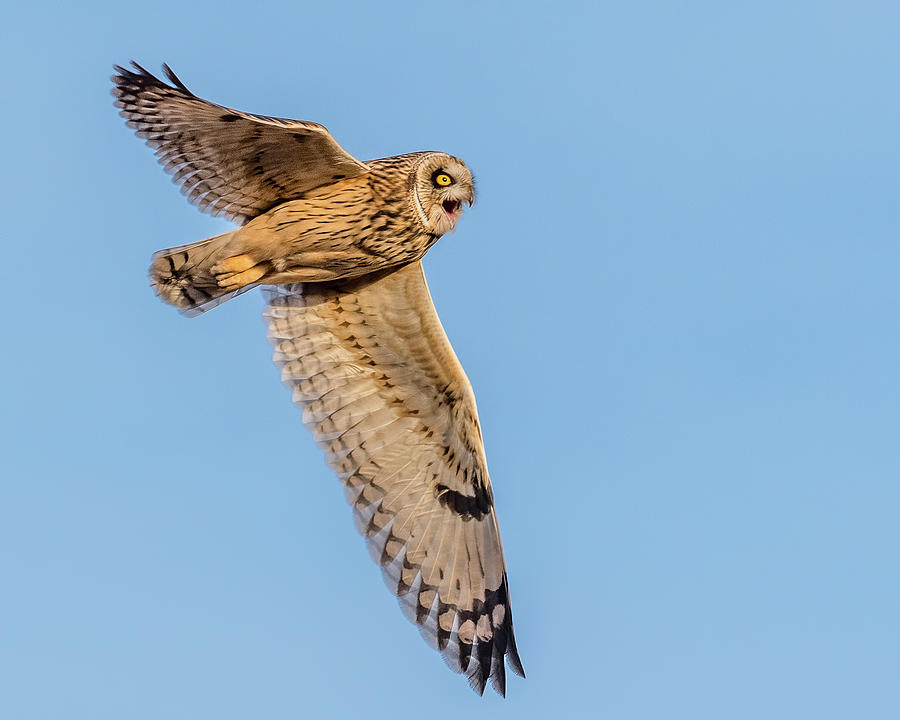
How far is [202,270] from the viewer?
24.4ft

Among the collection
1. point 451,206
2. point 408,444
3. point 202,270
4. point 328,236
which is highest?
point 451,206

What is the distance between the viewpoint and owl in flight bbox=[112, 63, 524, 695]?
7344 mm

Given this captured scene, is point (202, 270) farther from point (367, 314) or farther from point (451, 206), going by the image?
point (451, 206)

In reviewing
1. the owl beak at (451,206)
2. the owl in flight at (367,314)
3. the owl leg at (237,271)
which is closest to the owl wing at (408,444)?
the owl in flight at (367,314)

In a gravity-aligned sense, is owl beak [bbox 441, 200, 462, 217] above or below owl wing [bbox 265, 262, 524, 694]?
above

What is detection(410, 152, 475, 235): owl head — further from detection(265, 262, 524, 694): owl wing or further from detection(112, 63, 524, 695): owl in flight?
detection(265, 262, 524, 694): owl wing

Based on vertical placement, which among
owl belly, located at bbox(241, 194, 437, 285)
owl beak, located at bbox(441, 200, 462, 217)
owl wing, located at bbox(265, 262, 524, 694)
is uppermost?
owl beak, located at bbox(441, 200, 462, 217)

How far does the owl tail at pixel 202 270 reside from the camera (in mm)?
7406

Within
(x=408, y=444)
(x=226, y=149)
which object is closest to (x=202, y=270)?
(x=226, y=149)

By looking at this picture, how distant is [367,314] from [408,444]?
0.98 meters

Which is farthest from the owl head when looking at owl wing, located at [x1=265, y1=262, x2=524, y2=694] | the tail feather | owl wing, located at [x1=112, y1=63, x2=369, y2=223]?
the tail feather

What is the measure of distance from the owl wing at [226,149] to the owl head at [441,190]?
0.36 m

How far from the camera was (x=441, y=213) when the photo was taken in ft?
25.2

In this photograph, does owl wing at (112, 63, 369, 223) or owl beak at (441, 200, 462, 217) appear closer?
owl wing at (112, 63, 369, 223)
